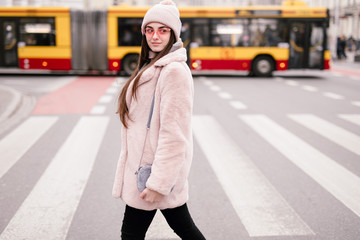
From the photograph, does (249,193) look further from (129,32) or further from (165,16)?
(129,32)

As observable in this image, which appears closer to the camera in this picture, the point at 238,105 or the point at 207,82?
the point at 238,105

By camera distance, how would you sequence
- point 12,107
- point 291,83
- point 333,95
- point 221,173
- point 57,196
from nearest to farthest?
point 57,196 < point 221,173 < point 12,107 < point 333,95 < point 291,83

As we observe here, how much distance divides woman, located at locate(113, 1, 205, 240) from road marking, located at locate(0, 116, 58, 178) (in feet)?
11.7

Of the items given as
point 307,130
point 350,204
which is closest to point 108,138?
Answer: point 307,130

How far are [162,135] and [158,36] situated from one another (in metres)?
0.54

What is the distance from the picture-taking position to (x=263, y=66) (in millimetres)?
18516

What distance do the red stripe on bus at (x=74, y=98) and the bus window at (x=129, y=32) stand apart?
84.5 inches

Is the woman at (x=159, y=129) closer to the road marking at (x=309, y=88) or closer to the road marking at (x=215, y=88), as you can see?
the road marking at (x=215, y=88)

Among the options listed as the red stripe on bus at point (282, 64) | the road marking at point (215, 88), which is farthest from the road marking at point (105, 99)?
the red stripe on bus at point (282, 64)

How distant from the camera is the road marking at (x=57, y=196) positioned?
12.8ft

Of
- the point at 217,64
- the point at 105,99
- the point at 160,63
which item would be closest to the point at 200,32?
the point at 217,64

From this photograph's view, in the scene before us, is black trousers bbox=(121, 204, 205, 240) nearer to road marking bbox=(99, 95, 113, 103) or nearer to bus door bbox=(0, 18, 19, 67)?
road marking bbox=(99, 95, 113, 103)

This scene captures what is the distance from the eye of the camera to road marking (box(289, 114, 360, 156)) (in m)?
7.28

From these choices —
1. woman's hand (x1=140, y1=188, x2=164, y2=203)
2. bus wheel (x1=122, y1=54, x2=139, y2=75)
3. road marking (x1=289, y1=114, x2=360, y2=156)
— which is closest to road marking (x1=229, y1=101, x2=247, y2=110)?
road marking (x1=289, y1=114, x2=360, y2=156)
